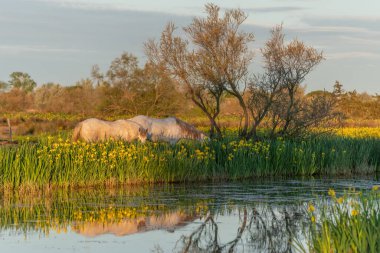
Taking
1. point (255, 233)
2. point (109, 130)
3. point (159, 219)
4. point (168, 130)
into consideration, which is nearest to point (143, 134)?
point (109, 130)

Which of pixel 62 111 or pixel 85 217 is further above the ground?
pixel 62 111

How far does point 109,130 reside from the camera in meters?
23.4

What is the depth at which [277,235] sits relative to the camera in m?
10.8

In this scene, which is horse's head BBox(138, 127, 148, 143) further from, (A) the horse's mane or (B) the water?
(B) the water

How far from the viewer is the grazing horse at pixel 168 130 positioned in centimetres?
2414

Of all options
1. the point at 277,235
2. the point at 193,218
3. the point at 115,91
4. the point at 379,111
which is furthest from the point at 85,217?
the point at 379,111

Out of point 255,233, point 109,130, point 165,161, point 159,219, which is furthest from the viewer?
point 109,130

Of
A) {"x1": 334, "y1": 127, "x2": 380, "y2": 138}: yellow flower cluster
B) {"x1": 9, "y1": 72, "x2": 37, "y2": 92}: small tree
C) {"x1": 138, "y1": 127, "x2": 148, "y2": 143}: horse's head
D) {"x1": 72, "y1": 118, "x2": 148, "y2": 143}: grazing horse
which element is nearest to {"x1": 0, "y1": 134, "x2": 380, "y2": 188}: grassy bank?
{"x1": 138, "y1": 127, "x2": 148, "y2": 143}: horse's head

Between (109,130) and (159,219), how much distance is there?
457 inches

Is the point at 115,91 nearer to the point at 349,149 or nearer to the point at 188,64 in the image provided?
the point at 188,64

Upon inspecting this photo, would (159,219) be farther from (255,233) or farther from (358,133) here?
(358,133)

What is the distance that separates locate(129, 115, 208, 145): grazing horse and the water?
6.90 meters

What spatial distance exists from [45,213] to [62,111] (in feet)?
153

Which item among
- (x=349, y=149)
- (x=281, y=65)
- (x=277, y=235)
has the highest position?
(x=281, y=65)
